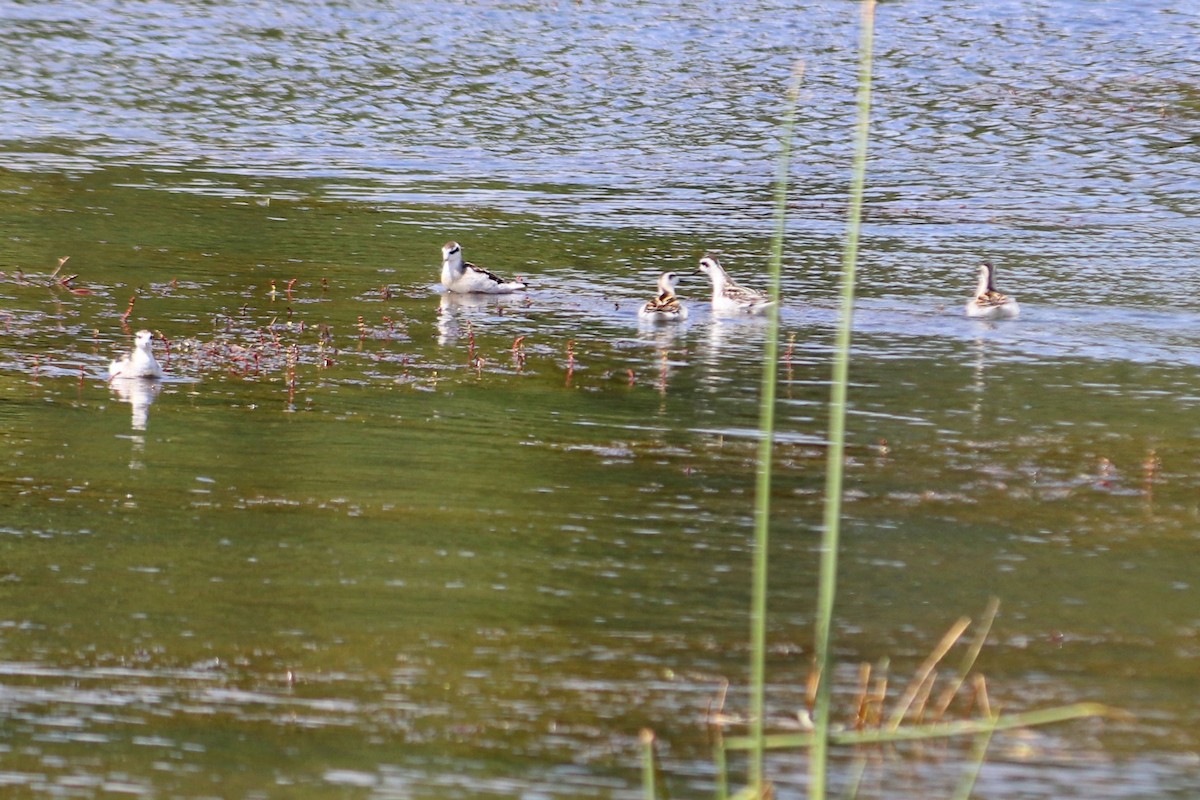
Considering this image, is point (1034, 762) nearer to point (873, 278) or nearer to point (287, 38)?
point (873, 278)

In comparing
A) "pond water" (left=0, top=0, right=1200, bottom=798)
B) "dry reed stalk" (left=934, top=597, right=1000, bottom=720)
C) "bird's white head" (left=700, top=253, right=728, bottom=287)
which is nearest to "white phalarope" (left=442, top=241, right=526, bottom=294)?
"pond water" (left=0, top=0, right=1200, bottom=798)

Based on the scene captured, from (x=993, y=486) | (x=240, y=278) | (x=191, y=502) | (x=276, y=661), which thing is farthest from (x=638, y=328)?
(x=276, y=661)

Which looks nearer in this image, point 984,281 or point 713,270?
point 984,281

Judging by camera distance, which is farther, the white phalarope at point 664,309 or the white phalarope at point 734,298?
the white phalarope at point 734,298

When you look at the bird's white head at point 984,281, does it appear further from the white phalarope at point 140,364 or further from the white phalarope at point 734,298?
the white phalarope at point 140,364

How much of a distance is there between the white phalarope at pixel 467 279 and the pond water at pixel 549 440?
221 mm

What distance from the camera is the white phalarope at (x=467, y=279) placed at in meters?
15.2

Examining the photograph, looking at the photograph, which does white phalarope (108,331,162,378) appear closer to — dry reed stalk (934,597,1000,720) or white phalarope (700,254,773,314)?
white phalarope (700,254,773,314)

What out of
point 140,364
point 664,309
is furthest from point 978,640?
point 664,309

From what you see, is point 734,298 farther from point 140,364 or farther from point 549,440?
point 140,364

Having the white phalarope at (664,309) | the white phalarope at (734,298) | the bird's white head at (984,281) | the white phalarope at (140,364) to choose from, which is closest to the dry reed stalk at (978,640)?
the white phalarope at (140,364)

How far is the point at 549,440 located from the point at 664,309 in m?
4.23

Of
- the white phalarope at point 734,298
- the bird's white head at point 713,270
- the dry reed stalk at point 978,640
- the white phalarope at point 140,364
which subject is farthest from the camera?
the bird's white head at point 713,270

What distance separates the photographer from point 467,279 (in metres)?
15.3
